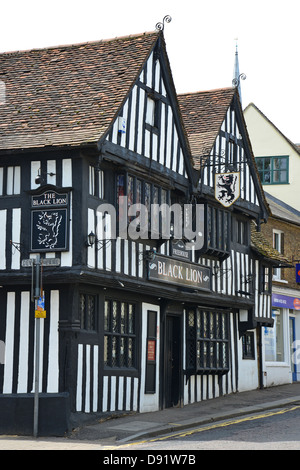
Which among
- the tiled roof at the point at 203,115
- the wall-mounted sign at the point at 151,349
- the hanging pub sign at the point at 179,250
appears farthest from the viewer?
the tiled roof at the point at 203,115

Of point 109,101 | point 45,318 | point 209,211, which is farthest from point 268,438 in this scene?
point 209,211

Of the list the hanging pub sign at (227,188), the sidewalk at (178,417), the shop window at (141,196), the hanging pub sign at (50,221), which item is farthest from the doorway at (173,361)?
the hanging pub sign at (50,221)

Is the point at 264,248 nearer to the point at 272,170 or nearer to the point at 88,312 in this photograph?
the point at 272,170

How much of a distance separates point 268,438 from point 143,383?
543 cm

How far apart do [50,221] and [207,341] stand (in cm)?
763

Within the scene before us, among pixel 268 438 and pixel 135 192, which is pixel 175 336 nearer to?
pixel 135 192

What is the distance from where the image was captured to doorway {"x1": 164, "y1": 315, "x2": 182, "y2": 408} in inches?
867

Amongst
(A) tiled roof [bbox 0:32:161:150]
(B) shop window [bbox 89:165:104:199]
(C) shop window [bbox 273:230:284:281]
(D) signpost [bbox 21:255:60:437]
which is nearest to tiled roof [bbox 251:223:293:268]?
(C) shop window [bbox 273:230:284:281]

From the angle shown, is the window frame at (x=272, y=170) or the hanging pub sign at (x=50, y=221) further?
the window frame at (x=272, y=170)

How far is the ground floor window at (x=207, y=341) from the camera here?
75.8 ft

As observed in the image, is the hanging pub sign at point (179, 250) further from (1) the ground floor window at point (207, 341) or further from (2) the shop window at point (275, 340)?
(2) the shop window at point (275, 340)

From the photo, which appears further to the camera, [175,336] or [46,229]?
[175,336]

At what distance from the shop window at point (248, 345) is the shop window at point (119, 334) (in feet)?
23.2

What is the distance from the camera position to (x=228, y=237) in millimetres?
24516
